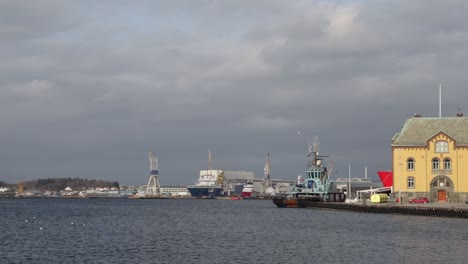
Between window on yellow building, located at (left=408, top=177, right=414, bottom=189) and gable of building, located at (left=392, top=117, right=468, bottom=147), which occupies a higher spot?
gable of building, located at (left=392, top=117, right=468, bottom=147)

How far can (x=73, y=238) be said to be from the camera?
71.9 metres

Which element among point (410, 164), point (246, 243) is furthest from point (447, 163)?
point (246, 243)

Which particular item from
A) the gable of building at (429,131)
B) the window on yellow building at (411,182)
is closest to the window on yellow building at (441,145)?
the gable of building at (429,131)

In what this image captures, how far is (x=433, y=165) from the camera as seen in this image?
397ft

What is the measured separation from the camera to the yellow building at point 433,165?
395 ft

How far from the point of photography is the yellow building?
12031 centimetres

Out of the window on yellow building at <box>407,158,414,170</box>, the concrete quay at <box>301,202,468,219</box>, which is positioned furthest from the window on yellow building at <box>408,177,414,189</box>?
the concrete quay at <box>301,202,468,219</box>

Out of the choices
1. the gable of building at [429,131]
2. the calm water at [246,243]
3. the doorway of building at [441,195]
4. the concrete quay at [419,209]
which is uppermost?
the gable of building at [429,131]

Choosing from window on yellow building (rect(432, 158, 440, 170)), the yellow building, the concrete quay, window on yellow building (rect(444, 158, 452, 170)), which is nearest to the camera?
the concrete quay

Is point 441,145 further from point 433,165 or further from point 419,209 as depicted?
point 419,209

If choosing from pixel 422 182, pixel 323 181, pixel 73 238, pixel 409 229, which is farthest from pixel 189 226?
pixel 323 181

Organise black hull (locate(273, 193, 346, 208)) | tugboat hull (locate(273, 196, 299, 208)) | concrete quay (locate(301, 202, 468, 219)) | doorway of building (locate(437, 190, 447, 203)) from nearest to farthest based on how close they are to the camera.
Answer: concrete quay (locate(301, 202, 468, 219)), doorway of building (locate(437, 190, 447, 203)), black hull (locate(273, 193, 346, 208)), tugboat hull (locate(273, 196, 299, 208))

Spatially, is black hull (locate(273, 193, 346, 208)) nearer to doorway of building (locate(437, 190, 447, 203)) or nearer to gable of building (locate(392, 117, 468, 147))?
gable of building (locate(392, 117, 468, 147))

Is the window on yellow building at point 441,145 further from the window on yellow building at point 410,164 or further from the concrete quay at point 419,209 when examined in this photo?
the concrete quay at point 419,209
